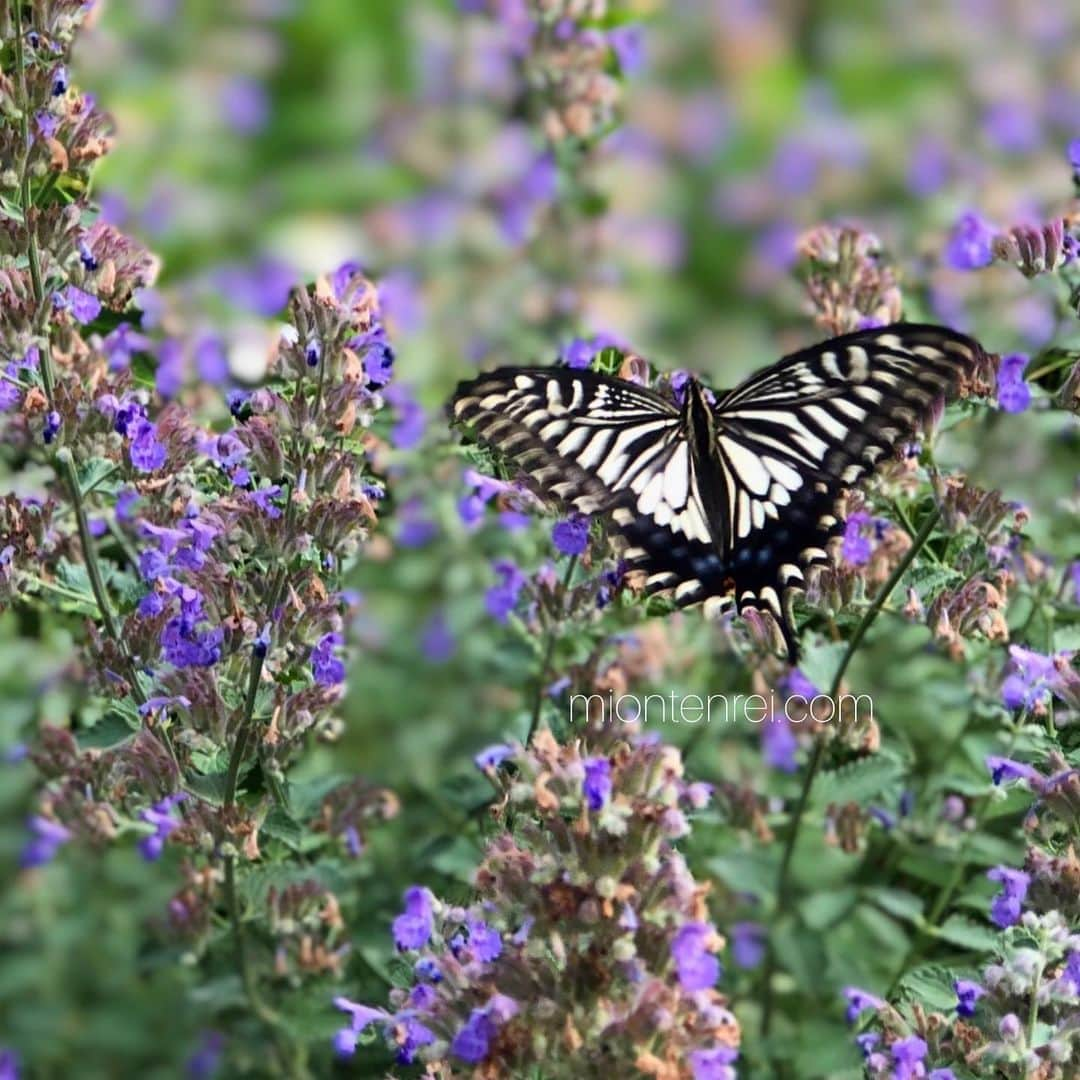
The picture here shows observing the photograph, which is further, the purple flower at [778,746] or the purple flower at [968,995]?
the purple flower at [778,746]

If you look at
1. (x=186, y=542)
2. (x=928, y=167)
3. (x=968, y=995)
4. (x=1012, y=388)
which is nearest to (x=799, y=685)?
(x=1012, y=388)

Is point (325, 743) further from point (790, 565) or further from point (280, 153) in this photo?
point (280, 153)

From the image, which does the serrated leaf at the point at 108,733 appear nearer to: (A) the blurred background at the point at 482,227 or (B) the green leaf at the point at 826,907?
(A) the blurred background at the point at 482,227

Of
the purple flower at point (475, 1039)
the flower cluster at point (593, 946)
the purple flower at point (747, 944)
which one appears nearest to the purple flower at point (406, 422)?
the purple flower at point (747, 944)

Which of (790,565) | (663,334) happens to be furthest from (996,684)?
(663,334)

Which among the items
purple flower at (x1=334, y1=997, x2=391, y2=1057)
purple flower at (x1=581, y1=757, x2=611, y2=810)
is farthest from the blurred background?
purple flower at (x1=581, y1=757, x2=611, y2=810)

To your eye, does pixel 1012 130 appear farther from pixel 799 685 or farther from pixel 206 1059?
pixel 206 1059
